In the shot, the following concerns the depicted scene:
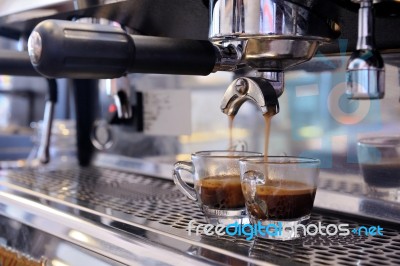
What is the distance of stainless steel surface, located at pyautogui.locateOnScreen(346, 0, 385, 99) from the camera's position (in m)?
0.44

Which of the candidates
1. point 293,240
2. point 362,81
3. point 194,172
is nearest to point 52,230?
point 194,172

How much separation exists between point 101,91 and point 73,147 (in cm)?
14

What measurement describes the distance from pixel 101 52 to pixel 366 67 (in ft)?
0.76

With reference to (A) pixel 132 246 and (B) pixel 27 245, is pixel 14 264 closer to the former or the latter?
(B) pixel 27 245

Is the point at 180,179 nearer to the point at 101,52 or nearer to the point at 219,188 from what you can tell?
the point at 219,188

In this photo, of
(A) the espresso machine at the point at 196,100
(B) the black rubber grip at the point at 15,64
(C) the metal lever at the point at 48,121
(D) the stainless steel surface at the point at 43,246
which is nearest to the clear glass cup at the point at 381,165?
(A) the espresso machine at the point at 196,100

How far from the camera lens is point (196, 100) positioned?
0.93 meters

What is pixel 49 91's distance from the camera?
1.08 m

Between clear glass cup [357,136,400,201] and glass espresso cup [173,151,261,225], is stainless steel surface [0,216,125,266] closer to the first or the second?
glass espresso cup [173,151,261,225]

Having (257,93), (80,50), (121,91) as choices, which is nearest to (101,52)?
(80,50)

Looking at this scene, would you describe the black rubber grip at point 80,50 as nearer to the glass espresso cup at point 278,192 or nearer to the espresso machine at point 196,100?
the espresso machine at point 196,100

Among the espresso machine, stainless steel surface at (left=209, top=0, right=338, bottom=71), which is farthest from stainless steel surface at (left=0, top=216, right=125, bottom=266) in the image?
stainless steel surface at (left=209, top=0, right=338, bottom=71)

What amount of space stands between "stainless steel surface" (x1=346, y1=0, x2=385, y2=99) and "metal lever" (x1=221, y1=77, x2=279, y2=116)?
0.09 metres

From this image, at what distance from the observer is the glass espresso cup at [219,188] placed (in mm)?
568
